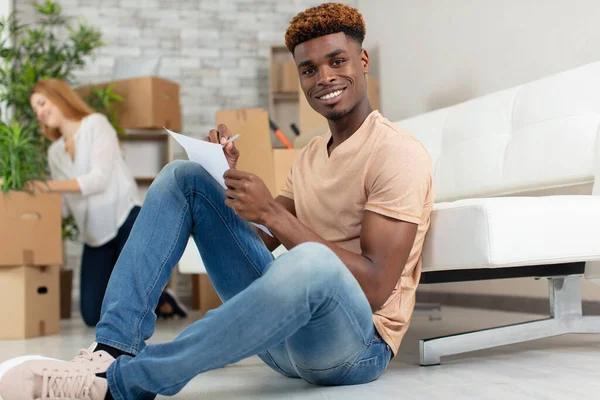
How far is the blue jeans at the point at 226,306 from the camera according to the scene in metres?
1.02

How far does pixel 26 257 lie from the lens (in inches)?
113

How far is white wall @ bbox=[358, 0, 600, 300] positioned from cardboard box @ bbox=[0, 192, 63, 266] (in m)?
1.93

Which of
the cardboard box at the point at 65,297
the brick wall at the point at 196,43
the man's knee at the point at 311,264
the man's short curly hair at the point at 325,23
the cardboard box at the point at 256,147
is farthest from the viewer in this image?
the brick wall at the point at 196,43

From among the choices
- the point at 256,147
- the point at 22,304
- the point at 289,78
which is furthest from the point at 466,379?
the point at 289,78

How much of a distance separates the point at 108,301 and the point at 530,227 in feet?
2.78

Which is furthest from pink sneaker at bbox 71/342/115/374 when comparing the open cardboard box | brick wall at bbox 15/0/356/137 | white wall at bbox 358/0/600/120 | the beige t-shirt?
brick wall at bbox 15/0/356/137

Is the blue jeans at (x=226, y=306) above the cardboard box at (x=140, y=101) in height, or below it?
below

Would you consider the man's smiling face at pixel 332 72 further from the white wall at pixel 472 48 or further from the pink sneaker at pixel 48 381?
the white wall at pixel 472 48

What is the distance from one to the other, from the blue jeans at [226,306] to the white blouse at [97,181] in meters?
2.04

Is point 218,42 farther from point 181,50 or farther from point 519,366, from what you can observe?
point 519,366

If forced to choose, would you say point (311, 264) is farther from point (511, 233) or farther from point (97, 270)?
point (97, 270)

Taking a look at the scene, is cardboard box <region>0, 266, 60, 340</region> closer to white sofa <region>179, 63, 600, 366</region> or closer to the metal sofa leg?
white sofa <region>179, 63, 600, 366</region>

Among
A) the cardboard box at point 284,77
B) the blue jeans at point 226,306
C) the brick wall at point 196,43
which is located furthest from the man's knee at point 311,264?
the brick wall at point 196,43

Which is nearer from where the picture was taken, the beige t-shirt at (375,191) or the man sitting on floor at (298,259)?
the man sitting on floor at (298,259)
